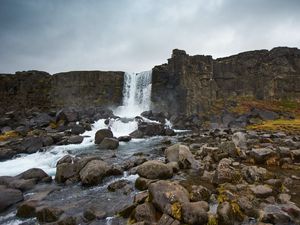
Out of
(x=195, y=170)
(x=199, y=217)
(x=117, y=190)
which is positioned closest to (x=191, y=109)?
(x=195, y=170)

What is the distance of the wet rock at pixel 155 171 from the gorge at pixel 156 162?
56 mm

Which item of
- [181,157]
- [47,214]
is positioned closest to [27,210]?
[47,214]

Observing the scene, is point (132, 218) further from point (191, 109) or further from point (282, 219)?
point (191, 109)

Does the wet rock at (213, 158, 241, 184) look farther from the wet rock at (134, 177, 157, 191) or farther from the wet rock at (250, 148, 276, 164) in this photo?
the wet rock at (250, 148, 276, 164)

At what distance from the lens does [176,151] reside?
63.2 ft

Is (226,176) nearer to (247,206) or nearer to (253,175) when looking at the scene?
(253,175)

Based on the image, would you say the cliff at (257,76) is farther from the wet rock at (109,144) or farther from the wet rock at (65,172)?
the wet rock at (65,172)

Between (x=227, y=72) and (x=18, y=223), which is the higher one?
(x=227, y=72)

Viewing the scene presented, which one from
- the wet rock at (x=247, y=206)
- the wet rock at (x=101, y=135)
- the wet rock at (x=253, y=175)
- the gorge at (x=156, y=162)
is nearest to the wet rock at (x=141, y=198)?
the gorge at (x=156, y=162)

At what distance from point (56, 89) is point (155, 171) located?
229ft

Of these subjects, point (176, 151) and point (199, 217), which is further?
point (176, 151)

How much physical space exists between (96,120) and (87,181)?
1297 inches

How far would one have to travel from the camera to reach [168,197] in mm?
10703

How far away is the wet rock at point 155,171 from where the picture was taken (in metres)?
15.4
